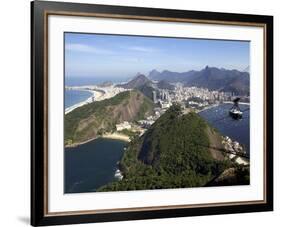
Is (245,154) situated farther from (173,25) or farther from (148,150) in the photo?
(173,25)

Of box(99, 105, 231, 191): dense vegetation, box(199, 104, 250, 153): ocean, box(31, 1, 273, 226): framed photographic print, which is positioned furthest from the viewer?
box(199, 104, 250, 153): ocean

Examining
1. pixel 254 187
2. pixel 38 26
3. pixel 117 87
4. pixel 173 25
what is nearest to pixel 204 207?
pixel 254 187

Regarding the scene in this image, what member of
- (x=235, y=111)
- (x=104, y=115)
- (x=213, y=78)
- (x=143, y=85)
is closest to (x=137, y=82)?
(x=143, y=85)

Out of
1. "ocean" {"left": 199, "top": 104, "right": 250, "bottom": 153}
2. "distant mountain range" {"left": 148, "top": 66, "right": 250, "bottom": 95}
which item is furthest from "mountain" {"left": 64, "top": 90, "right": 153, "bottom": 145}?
"ocean" {"left": 199, "top": 104, "right": 250, "bottom": 153}

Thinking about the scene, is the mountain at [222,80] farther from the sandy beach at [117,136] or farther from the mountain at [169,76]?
the sandy beach at [117,136]

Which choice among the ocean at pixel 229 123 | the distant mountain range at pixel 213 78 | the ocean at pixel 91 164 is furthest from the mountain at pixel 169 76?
the ocean at pixel 91 164

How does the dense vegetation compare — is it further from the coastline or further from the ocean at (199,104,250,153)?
the coastline
